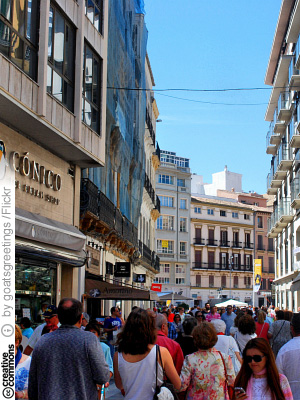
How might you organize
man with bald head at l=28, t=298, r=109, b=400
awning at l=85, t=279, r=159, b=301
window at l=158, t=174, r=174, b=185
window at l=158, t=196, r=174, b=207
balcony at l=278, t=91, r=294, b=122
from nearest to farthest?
man with bald head at l=28, t=298, r=109, b=400 → awning at l=85, t=279, r=159, b=301 → balcony at l=278, t=91, r=294, b=122 → window at l=158, t=196, r=174, b=207 → window at l=158, t=174, r=174, b=185

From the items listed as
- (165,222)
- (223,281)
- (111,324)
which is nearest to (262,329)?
(111,324)

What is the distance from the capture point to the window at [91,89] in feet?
57.4

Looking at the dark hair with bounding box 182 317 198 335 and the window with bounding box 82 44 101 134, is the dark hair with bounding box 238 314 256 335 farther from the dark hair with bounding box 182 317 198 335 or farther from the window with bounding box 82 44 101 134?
the window with bounding box 82 44 101 134

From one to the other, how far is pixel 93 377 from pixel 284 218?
123 feet

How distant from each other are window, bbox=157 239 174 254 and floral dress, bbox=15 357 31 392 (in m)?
73.1

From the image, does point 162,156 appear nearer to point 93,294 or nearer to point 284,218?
point 284,218

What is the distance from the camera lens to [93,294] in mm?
17922

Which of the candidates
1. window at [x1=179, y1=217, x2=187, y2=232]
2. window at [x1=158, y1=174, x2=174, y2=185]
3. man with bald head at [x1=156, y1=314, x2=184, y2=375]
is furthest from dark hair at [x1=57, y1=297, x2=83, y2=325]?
window at [x1=179, y1=217, x2=187, y2=232]

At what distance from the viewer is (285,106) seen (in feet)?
141

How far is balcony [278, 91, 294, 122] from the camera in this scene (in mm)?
41584

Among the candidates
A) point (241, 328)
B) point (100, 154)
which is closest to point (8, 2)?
point (100, 154)

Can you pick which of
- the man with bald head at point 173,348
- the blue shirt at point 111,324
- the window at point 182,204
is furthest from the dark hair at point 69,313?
the window at point 182,204

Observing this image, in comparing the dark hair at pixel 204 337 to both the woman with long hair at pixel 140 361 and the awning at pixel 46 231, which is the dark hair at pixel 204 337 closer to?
the woman with long hair at pixel 140 361

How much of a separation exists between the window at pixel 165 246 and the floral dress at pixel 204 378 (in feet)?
238
